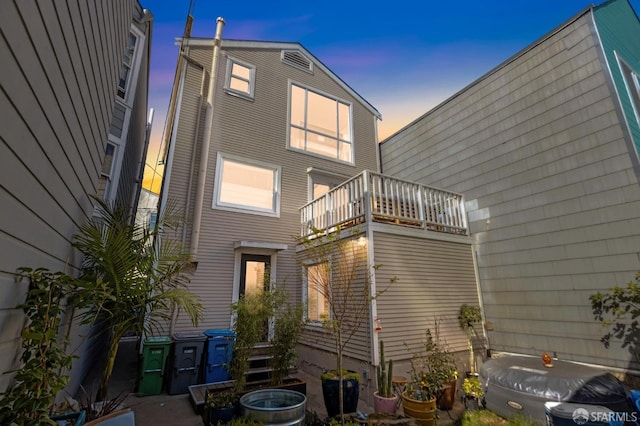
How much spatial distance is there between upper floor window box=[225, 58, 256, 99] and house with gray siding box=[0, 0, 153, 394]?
548 centimetres

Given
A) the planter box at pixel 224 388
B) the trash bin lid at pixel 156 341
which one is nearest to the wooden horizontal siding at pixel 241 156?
the trash bin lid at pixel 156 341

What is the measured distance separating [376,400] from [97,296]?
13.7 feet

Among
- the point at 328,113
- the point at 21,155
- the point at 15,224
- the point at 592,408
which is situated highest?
the point at 328,113

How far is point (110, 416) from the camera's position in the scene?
2.52 meters

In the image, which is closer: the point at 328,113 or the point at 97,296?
the point at 97,296

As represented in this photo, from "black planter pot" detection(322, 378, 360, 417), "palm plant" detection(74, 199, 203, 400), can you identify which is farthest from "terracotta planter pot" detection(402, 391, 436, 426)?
"palm plant" detection(74, 199, 203, 400)

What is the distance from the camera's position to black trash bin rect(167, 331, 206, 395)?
17.8ft

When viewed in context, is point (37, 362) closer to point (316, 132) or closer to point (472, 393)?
point (472, 393)

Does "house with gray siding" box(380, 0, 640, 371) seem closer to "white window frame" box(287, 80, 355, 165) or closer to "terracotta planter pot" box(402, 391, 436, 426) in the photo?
"terracotta planter pot" box(402, 391, 436, 426)

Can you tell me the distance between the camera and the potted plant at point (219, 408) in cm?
386

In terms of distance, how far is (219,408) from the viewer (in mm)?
3877

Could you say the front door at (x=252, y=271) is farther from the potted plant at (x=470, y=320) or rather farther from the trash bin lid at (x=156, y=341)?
the potted plant at (x=470, y=320)

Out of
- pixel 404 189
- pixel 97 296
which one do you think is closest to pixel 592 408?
pixel 404 189

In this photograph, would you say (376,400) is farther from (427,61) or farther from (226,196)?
(427,61)
